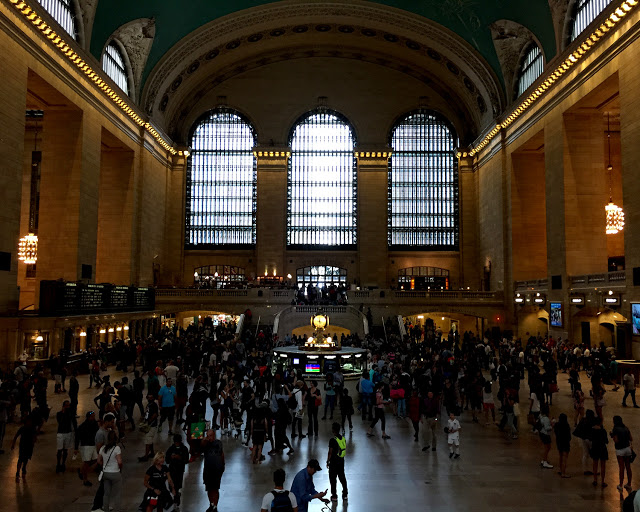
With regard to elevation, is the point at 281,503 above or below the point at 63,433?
above

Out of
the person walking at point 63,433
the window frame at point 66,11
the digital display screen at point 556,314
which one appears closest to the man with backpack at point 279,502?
the person walking at point 63,433

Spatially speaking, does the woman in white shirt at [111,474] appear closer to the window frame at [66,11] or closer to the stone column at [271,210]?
the window frame at [66,11]

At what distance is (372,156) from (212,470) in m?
34.0

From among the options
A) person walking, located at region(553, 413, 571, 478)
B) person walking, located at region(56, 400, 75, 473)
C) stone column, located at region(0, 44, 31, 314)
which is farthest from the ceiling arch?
person walking, located at region(553, 413, 571, 478)

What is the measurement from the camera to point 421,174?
1570 inches

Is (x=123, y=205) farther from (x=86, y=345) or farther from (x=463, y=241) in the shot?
(x=463, y=241)

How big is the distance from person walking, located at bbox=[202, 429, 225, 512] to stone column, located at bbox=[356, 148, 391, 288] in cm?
3165

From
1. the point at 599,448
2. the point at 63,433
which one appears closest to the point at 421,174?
the point at 599,448

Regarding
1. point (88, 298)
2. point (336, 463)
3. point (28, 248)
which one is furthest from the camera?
point (28, 248)

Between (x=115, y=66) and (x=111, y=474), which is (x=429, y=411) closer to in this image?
(x=111, y=474)

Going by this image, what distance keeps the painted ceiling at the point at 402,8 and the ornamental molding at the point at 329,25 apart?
1.57ft

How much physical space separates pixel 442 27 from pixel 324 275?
58.0 ft

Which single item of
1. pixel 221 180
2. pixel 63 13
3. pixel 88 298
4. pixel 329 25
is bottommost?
pixel 88 298

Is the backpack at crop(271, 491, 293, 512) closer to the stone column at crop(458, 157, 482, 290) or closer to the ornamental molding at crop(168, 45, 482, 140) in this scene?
the stone column at crop(458, 157, 482, 290)
